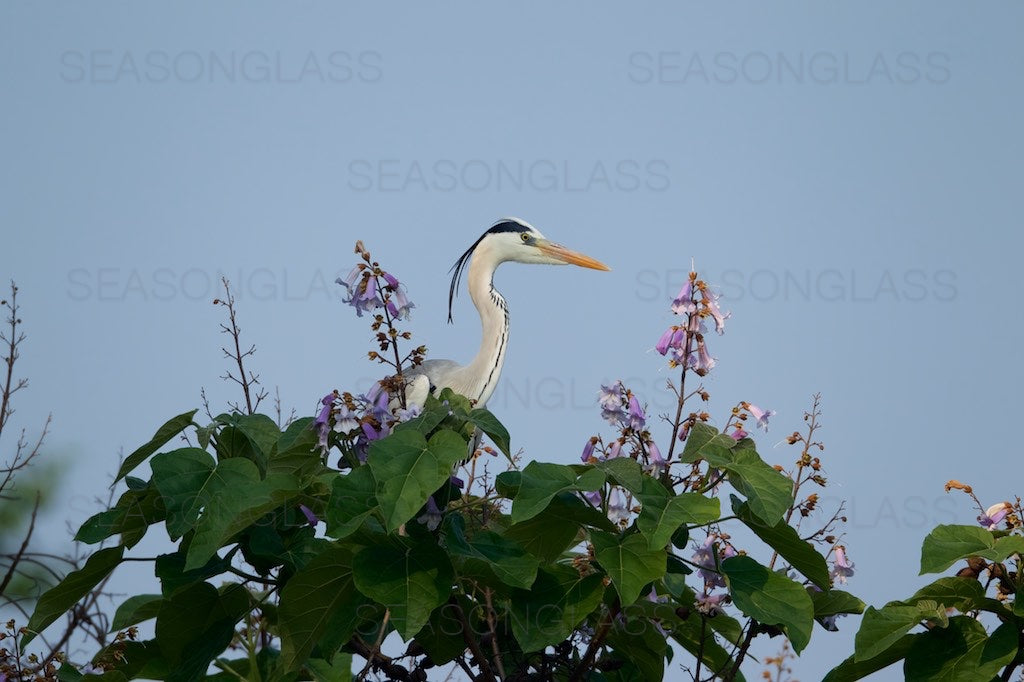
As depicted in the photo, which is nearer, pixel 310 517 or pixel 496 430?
pixel 496 430

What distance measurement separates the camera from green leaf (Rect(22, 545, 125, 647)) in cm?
361

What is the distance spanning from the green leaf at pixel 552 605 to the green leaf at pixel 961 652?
100cm

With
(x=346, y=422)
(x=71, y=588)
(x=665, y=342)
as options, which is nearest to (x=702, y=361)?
(x=665, y=342)

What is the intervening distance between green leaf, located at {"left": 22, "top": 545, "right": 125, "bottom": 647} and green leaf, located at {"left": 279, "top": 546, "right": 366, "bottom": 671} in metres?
0.65

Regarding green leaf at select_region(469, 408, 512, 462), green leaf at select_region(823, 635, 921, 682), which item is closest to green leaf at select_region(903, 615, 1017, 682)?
green leaf at select_region(823, 635, 921, 682)

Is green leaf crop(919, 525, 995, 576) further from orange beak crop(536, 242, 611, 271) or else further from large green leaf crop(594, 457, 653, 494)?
orange beak crop(536, 242, 611, 271)

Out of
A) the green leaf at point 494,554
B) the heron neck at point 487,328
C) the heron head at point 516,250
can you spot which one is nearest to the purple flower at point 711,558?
the green leaf at point 494,554

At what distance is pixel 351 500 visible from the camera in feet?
10.0

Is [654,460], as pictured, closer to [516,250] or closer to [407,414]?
[407,414]

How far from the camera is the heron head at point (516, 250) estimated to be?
693 centimetres

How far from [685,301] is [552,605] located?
3.25 feet

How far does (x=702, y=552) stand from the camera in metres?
3.53

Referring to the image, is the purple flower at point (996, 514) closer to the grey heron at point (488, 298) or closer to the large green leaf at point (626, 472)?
the large green leaf at point (626, 472)

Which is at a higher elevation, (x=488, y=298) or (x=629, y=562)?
(x=488, y=298)
